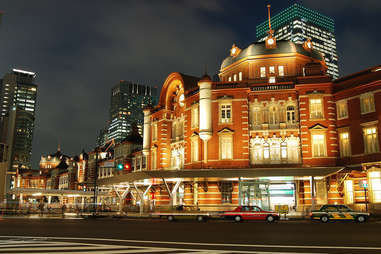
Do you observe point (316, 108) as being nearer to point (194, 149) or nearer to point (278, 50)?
point (278, 50)

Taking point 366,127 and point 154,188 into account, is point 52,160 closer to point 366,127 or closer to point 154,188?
point 154,188

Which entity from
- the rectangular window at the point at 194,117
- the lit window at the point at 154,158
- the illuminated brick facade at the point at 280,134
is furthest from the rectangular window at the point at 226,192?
the lit window at the point at 154,158

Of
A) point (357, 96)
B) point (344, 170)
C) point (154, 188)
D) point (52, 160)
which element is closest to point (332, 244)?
point (344, 170)

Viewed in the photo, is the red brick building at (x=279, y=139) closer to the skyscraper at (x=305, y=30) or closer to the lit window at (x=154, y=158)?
the lit window at (x=154, y=158)

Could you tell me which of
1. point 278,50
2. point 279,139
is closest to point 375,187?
point 279,139

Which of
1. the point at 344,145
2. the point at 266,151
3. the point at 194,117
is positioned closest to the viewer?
the point at 344,145

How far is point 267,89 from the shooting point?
39344 mm

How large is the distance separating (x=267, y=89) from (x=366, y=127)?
1039cm

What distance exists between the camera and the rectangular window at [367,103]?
34081 mm

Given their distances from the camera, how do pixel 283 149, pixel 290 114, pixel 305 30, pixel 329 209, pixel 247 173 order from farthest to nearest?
pixel 305 30 < pixel 290 114 < pixel 283 149 < pixel 247 173 < pixel 329 209

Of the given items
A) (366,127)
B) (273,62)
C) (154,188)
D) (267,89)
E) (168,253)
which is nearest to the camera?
(168,253)

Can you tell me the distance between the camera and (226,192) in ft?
125

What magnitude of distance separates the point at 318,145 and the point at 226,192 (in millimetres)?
10363

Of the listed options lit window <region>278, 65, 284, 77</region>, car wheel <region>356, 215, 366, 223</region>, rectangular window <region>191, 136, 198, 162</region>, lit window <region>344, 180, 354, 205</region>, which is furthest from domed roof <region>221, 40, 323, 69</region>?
car wheel <region>356, 215, 366, 223</region>
